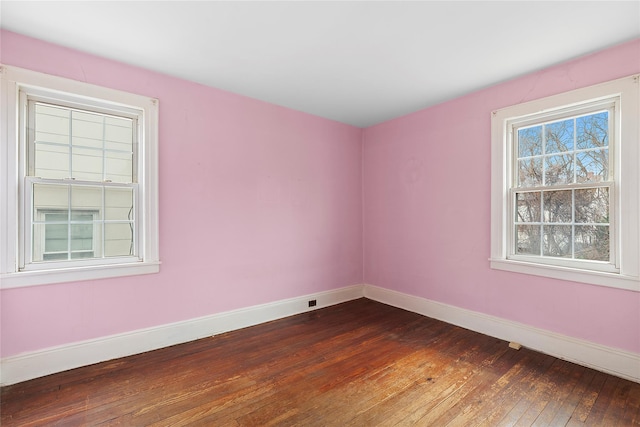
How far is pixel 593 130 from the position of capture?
8.29ft

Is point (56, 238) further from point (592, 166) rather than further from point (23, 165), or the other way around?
point (592, 166)

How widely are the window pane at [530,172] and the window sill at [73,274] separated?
12.1 ft

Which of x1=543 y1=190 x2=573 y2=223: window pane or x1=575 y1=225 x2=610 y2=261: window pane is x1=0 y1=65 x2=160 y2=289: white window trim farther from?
x1=575 y1=225 x2=610 y2=261: window pane

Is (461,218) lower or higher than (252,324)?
higher

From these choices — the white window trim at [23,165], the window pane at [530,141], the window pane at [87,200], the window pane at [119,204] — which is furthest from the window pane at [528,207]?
the window pane at [87,200]

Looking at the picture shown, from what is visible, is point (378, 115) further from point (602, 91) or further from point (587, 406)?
point (587, 406)

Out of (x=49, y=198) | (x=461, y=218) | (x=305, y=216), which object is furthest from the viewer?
(x=305, y=216)

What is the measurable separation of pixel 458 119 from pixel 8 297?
443cm

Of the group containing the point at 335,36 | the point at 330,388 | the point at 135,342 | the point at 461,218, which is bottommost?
the point at 330,388

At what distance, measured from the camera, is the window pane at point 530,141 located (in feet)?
9.36

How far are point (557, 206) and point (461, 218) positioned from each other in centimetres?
87

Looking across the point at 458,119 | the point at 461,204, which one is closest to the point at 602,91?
the point at 458,119

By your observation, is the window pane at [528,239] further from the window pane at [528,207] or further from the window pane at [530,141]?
the window pane at [530,141]

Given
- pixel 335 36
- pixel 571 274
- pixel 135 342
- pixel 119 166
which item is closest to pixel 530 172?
pixel 571 274
